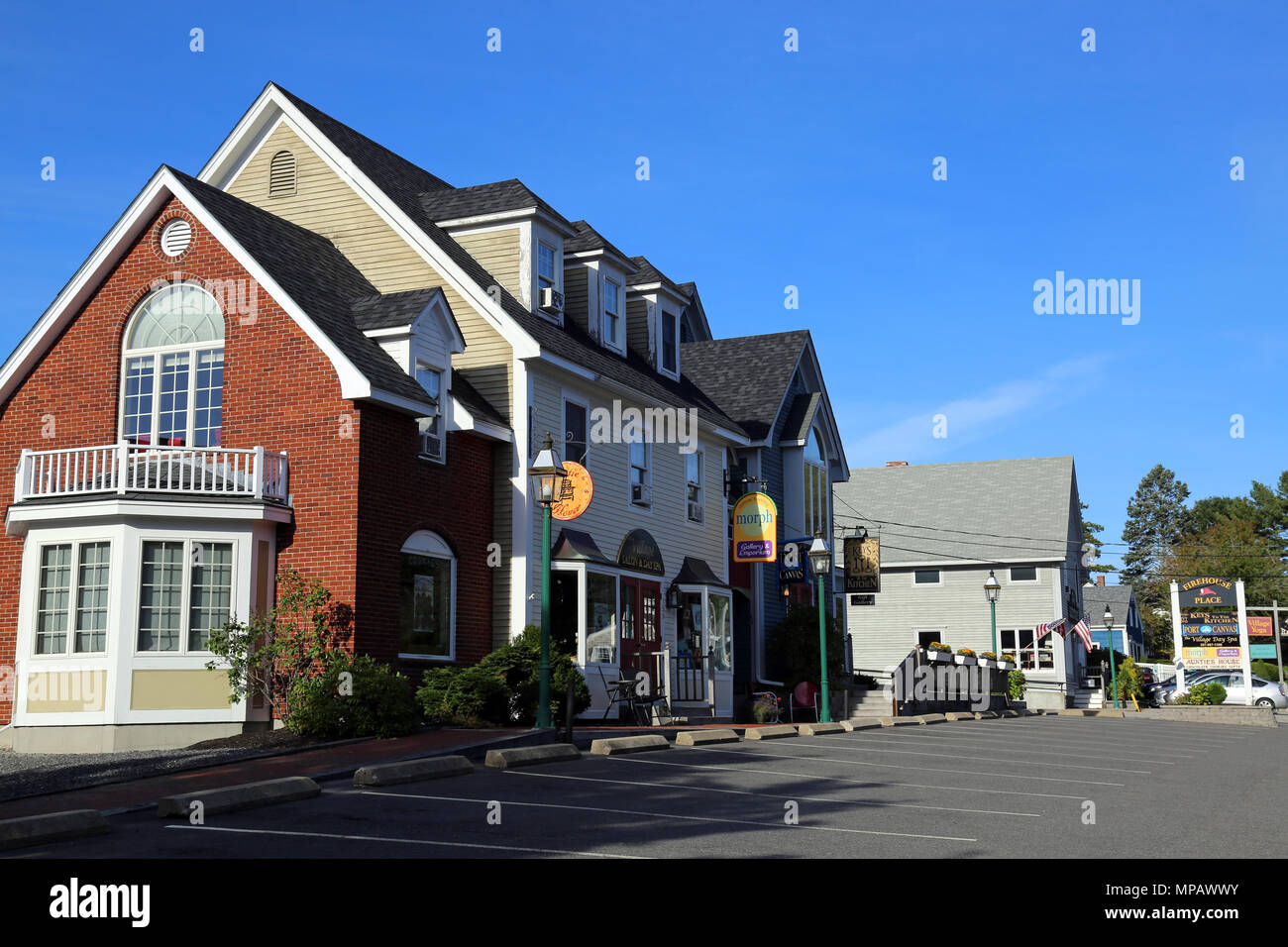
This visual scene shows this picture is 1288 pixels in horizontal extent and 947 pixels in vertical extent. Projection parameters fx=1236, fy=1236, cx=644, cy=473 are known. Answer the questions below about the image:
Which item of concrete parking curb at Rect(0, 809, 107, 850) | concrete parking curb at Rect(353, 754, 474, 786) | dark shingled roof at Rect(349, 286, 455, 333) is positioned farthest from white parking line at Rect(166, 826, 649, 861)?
dark shingled roof at Rect(349, 286, 455, 333)

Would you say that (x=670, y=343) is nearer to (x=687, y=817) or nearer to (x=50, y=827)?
(x=687, y=817)

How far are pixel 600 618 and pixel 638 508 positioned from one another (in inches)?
136

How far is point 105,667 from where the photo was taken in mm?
18562

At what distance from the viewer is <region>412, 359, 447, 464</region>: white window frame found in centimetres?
2119

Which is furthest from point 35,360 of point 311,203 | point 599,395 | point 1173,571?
point 1173,571

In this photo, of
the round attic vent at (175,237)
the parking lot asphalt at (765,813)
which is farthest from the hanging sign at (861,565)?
the round attic vent at (175,237)

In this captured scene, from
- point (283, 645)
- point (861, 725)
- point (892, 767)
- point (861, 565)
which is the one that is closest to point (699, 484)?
point (861, 565)

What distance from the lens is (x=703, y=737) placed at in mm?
18828

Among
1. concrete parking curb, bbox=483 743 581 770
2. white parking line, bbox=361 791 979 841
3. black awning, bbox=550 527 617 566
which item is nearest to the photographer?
white parking line, bbox=361 791 979 841

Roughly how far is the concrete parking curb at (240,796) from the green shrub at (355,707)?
18.8ft

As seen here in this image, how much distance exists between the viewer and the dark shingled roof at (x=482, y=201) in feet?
82.4

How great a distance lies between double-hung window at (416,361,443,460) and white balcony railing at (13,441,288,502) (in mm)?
2501

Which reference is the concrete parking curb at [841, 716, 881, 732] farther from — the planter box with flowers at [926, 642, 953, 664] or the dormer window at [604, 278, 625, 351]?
the planter box with flowers at [926, 642, 953, 664]
